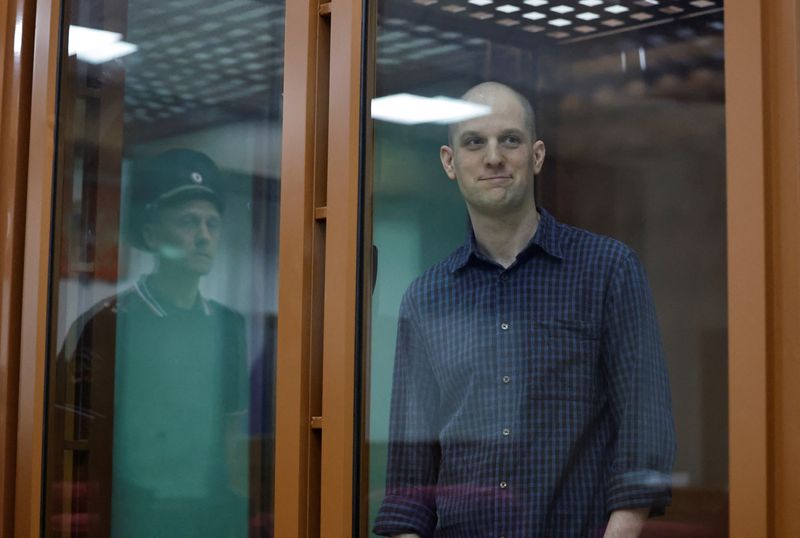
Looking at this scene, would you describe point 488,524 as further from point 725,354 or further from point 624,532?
point 725,354

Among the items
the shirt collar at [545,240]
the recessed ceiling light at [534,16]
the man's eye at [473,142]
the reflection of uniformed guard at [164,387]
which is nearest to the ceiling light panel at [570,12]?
the recessed ceiling light at [534,16]

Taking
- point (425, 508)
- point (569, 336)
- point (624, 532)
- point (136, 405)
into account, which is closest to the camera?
point (624, 532)

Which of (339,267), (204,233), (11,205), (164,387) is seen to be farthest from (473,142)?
(11,205)

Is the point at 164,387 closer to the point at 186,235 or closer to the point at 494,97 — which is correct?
the point at 186,235

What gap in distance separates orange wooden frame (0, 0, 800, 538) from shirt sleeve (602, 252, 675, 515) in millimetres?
165

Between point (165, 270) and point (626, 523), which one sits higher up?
point (165, 270)

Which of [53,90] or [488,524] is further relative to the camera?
[53,90]

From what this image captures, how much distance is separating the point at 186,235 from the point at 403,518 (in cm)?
109

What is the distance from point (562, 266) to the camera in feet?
7.45

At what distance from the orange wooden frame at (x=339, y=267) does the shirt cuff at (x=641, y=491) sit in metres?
0.15

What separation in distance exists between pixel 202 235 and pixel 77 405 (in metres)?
0.81

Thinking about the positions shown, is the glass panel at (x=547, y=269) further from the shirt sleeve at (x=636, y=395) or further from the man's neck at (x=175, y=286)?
the man's neck at (x=175, y=286)

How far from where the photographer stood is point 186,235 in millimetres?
3180

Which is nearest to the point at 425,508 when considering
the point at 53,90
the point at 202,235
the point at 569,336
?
the point at 569,336
